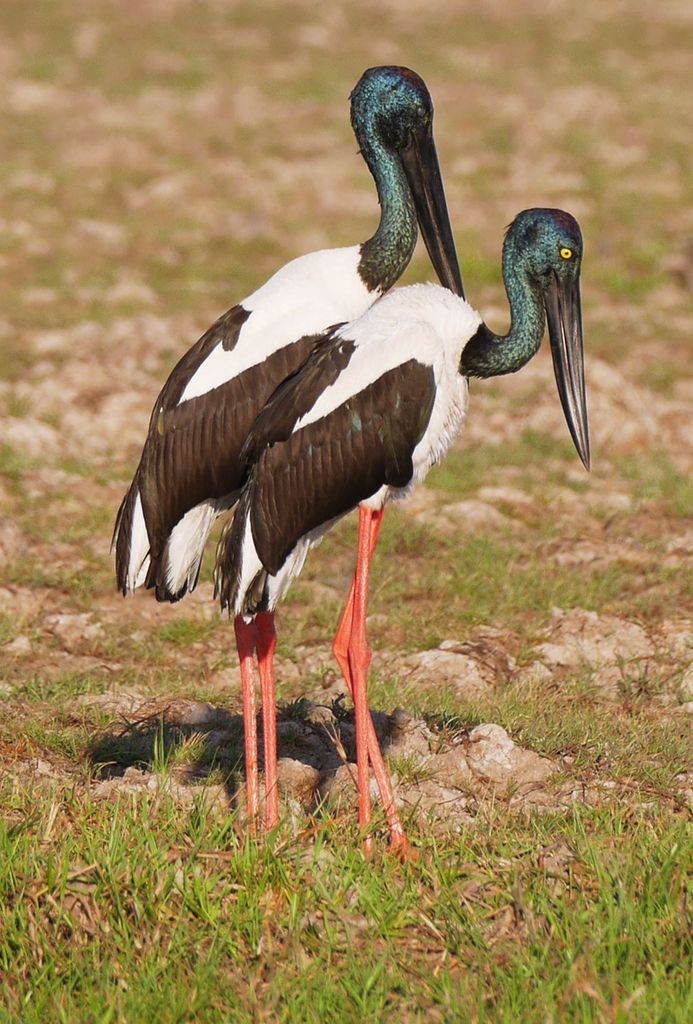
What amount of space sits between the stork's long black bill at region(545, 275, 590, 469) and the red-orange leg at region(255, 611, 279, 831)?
3.51 feet

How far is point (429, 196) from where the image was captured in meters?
5.27

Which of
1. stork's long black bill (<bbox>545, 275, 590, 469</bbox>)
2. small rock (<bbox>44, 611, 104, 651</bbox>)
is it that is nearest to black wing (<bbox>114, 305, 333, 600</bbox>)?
stork's long black bill (<bbox>545, 275, 590, 469</bbox>)

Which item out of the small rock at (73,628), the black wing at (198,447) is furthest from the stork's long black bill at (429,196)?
the small rock at (73,628)

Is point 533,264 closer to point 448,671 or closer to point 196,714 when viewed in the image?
point 448,671

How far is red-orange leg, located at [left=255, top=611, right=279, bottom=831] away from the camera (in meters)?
4.11

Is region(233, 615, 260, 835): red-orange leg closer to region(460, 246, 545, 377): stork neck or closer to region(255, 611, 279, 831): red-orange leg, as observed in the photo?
region(255, 611, 279, 831): red-orange leg

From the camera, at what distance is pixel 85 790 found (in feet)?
13.1

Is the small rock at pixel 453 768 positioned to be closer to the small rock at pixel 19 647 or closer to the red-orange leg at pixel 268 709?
the red-orange leg at pixel 268 709

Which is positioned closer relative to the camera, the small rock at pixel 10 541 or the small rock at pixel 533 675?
the small rock at pixel 533 675

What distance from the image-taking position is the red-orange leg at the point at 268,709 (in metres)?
4.11

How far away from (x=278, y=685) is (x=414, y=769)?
123cm

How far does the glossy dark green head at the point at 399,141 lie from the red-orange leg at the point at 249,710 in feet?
4.52

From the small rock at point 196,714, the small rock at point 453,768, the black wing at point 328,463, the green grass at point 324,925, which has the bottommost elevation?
the green grass at point 324,925

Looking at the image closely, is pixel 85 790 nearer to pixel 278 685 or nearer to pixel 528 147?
pixel 278 685
